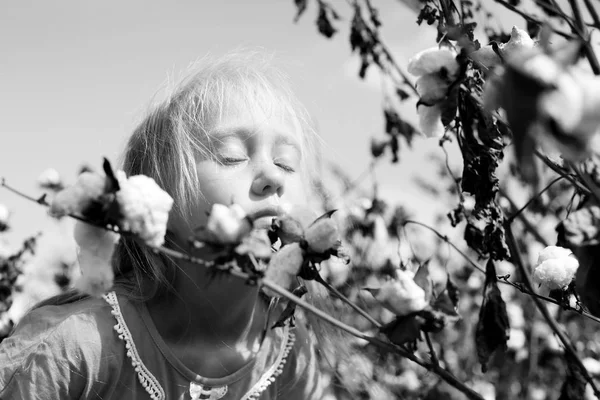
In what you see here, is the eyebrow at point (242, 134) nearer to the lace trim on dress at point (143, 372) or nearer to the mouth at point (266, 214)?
the mouth at point (266, 214)

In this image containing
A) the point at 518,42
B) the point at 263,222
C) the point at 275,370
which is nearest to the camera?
the point at 518,42

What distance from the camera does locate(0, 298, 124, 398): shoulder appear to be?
1.30 m

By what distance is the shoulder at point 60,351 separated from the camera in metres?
1.30

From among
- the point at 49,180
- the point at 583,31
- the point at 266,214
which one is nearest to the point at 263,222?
the point at 266,214

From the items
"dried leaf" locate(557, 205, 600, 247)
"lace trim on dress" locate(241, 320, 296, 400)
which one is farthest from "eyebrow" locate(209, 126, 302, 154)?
"dried leaf" locate(557, 205, 600, 247)

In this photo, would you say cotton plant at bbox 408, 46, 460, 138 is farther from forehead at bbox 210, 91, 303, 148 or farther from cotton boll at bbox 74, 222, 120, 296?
forehead at bbox 210, 91, 303, 148

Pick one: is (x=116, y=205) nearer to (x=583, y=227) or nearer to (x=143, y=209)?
(x=143, y=209)

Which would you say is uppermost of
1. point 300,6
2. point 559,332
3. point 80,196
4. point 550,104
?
point 300,6

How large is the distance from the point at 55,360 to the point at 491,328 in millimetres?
946

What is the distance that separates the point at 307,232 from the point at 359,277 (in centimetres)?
242

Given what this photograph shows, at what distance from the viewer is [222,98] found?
4.79 feet

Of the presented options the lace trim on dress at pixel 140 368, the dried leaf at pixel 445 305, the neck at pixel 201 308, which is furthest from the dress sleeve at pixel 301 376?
the dried leaf at pixel 445 305

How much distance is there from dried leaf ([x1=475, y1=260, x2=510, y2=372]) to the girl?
1.89 feet

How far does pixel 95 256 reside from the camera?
0.67 metres
